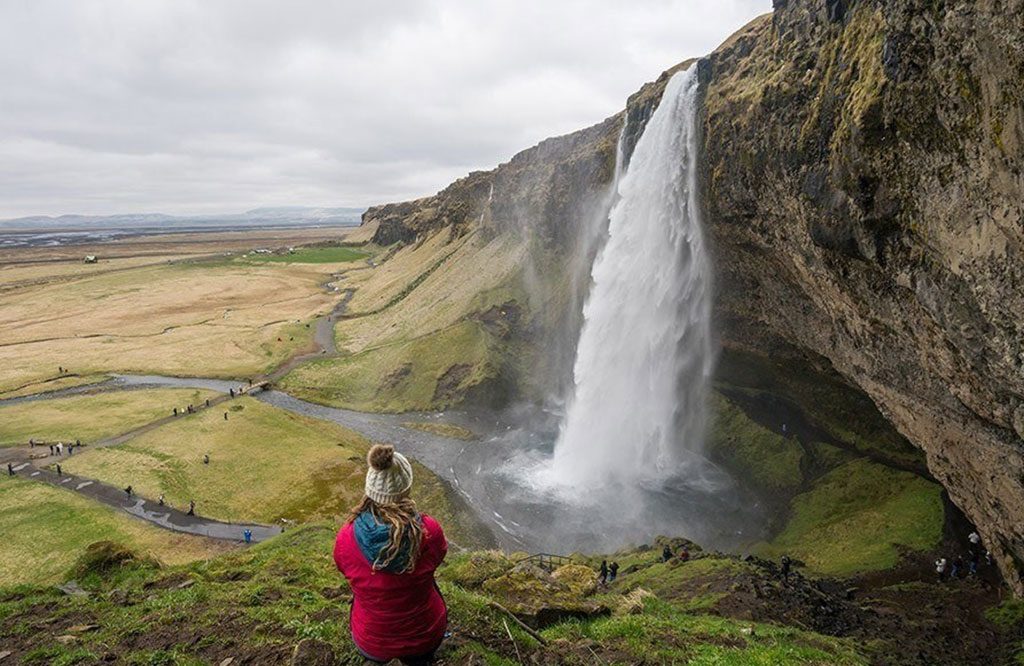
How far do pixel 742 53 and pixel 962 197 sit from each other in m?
27.6

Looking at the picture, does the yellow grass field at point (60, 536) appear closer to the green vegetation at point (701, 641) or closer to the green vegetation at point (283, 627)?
the green vegetation at point (283, 627)

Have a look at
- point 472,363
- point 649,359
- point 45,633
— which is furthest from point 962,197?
point 472,363

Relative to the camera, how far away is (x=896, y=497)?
33906mm

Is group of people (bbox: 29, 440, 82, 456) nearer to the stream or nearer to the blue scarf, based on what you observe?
the stream

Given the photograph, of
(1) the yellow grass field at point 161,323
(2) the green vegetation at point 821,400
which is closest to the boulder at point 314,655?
(2) the green vegetation at point 821,400

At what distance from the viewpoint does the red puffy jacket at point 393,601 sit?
6.23 meters

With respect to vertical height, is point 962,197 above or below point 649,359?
above

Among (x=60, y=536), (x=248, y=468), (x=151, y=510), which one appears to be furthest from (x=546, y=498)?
(x=60, y=536)

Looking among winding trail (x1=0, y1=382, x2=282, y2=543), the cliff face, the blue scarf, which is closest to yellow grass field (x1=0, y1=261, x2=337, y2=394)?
winding trail (x1=0, y1=382, x2=282, y2=543)

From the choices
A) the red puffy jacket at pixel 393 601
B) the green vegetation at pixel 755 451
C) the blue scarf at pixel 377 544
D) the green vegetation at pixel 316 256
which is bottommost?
the green vegetation at pixel 755 451

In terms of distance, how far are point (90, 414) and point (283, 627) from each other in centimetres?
5772

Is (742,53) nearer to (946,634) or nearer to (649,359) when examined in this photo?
(649,359)

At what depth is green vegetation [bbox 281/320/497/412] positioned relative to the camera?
197ft

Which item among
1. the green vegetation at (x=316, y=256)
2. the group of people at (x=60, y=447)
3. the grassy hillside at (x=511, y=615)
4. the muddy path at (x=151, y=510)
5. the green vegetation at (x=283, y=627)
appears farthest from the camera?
the green vegetation at (x=316, y=256)
